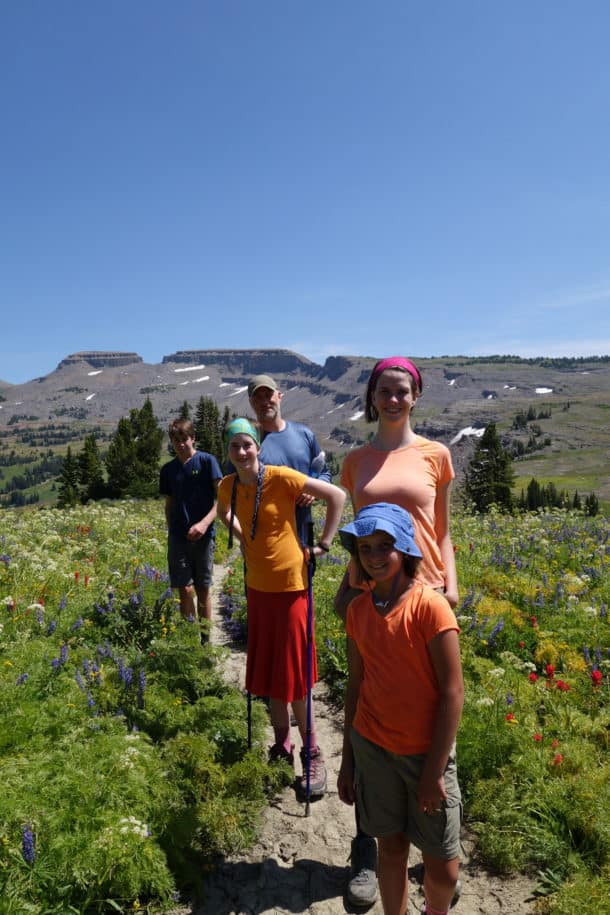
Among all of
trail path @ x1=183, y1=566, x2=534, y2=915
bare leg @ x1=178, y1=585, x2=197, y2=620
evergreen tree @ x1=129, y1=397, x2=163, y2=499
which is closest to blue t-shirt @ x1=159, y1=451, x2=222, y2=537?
bare leg @ x1=178, y1=585, x2=197, y2=620

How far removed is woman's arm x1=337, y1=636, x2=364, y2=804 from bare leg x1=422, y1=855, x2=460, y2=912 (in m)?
0.53

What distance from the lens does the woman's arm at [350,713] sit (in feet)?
10.5

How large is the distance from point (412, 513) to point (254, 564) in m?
1.68

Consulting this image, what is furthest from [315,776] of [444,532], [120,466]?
[120,466]

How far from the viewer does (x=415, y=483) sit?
344 cm

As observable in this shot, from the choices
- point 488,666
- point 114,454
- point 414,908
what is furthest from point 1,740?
point 114,454

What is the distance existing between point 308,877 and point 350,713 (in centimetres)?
171

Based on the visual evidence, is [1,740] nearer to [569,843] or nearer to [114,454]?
[569,843]

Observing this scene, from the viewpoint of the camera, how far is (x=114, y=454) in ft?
207

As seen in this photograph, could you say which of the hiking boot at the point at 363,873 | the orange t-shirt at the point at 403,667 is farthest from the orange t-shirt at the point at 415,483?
the hiking boot at the point at 363,873

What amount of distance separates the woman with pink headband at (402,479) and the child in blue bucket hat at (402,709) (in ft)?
1.60

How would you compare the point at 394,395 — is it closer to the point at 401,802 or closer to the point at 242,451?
the point at 242,451

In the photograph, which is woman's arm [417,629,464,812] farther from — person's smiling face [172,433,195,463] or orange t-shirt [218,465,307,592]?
person's smiling face [172,433,195,463]

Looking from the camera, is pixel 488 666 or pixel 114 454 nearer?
pixel 488 666
